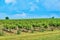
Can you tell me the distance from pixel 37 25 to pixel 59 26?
8123mm

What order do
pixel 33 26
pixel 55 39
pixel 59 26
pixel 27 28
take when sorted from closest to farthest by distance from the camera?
pixel 55 39
pixel 27 28
pixel 33 26
pixel 59 26

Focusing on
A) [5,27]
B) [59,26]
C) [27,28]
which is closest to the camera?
[5,27]

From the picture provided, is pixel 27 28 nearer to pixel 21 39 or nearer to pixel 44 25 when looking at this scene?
pixel 44 25

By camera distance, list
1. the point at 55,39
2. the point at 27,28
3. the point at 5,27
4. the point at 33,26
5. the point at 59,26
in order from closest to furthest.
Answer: the point at 55,39 < the point at 5,27 < the point at 27,28 < the point at 33,26 < the point at 59,26

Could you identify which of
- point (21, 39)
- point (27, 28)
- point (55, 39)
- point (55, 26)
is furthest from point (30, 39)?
point (55, 26)

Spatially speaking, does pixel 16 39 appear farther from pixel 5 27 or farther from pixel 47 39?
pixel 5 27

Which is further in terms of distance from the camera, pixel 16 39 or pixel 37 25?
pixel 37 25

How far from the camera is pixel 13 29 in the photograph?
63062 millimetres

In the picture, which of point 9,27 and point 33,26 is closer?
point 9,27

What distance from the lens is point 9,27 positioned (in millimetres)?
62781

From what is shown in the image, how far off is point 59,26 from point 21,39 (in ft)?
164

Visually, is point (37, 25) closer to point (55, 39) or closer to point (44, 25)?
point (44, 25)

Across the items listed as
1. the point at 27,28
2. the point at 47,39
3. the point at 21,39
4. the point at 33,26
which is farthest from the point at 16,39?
the point at 33,26

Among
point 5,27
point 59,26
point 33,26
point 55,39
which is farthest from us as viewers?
point 59,26
